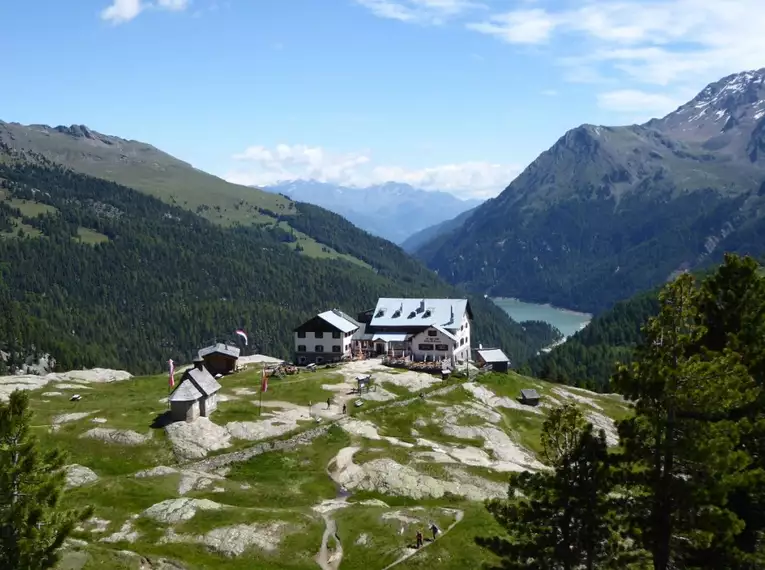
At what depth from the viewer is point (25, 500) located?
38.1 m

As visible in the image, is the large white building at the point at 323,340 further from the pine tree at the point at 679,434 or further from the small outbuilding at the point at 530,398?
the pine tree at the point at 679,434

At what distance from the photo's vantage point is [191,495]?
73312mm

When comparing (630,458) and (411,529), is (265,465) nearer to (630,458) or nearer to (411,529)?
(411,529)

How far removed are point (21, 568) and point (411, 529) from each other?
35689 millimetres

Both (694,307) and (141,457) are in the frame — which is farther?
(141,457)

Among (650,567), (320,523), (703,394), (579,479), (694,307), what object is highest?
(694,307)

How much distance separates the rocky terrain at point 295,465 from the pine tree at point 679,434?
27.1 metres

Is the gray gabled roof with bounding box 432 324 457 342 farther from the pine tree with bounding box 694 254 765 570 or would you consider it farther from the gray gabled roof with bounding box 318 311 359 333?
the pine tree with bounding box 694 254 765 570

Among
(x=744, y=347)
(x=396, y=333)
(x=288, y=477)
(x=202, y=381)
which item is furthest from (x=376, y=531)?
(x=396, y=333)

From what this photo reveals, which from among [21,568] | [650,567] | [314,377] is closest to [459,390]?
[314,377]

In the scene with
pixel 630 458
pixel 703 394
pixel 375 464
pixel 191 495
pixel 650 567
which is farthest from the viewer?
pixel 375 464

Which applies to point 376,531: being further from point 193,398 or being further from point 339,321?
point 339,321

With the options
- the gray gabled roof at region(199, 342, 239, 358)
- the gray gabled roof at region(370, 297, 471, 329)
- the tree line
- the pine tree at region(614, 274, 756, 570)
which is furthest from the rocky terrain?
the pine tree at region(614, 274, 756, 570)

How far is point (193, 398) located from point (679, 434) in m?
73.2
